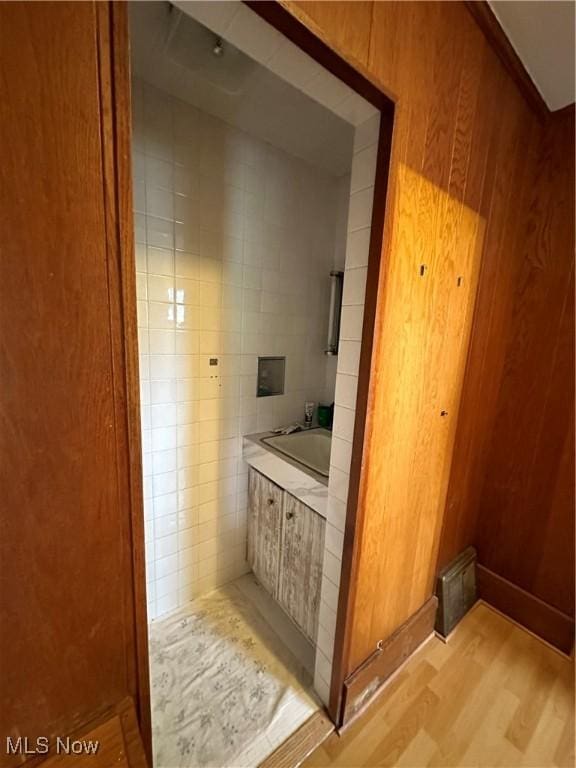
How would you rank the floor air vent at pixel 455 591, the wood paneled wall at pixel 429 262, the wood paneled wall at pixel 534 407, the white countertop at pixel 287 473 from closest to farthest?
the wood paneled wall at pixel 429 262
the white countertop at pixel 287 473
the wood paneled wall at pixel 534 407
the floor air vent at pixel 455 591

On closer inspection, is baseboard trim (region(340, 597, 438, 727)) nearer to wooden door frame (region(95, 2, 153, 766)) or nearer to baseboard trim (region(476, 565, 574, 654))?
baseboard trim (region(476, 565, 574, 654))

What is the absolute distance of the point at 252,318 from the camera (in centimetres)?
159

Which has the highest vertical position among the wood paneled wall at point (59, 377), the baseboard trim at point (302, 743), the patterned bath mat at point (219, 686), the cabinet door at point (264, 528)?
the wood paneled wall at point (59, 377)

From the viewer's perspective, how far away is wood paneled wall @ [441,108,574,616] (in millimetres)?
1347

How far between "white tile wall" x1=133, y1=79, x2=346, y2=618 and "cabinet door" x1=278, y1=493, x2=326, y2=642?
41 centimetres

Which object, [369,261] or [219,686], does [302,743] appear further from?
[369,261]

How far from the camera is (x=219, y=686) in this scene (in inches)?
49.4

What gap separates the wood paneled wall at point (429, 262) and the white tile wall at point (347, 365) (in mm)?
64

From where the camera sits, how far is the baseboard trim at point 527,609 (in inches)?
55.4

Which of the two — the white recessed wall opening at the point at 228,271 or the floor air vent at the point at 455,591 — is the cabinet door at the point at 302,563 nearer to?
the white recessed wall opening at the point at 228,271

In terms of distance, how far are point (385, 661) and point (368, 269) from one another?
1.51 metres

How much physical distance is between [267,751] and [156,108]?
7.91ft

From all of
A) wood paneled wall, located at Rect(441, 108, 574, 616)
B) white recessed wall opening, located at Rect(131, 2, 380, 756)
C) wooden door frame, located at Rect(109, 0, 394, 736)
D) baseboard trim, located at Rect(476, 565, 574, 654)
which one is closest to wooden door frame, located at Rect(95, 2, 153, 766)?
wooden door frame, located at Rect(109, 0, 394, 736)

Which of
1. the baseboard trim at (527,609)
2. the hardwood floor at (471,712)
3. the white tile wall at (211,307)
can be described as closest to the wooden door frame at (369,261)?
the hardwood floor at (471,712)
